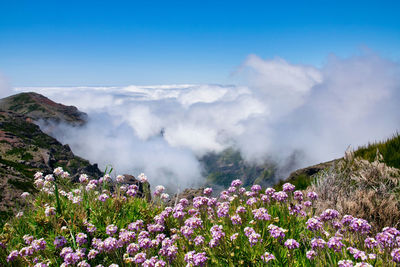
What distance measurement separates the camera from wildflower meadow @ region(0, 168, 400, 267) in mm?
4211

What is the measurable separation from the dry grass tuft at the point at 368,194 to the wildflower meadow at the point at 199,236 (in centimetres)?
71

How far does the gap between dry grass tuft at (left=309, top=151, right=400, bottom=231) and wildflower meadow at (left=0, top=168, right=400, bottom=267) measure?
706 mm

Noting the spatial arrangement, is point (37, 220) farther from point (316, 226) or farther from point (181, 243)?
point (316, 226)

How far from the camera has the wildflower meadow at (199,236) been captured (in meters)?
4.21

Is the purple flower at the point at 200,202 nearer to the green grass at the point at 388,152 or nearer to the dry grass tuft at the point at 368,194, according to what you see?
the dry grass tuft at the point at 368,194

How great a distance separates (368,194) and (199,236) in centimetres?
504

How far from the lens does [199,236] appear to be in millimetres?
4906

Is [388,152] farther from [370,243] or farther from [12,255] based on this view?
[12,255]

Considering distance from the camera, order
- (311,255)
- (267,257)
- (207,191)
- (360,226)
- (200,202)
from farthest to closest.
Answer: (207,191) → (200,202) → (360,226) → (267,257) → (311,255)

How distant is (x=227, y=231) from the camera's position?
566 centimetres

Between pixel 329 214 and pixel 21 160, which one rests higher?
pixel 329 214

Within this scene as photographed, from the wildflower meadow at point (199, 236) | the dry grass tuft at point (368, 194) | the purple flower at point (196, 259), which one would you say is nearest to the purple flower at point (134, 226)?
the wildflower meadow at point (199, 236)

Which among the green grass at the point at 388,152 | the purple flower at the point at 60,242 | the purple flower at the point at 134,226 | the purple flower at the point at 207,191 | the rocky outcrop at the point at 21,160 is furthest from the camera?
the rocky outcrop at the point at 21,160

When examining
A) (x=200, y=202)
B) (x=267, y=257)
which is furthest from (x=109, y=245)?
(x=267, y=257)
